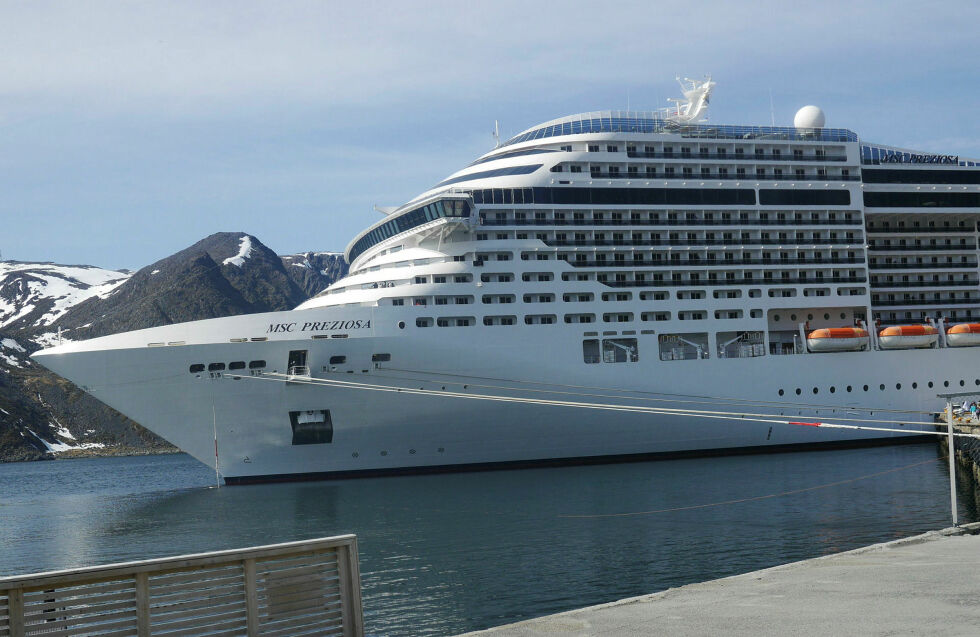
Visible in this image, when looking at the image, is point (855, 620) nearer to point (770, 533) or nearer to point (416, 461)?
point (770, 533)

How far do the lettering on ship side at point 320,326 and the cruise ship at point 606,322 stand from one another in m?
0.06

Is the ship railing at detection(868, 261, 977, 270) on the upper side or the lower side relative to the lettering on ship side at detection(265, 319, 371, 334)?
upper

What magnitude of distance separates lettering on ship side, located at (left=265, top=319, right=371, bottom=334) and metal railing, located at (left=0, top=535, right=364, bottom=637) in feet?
86.4

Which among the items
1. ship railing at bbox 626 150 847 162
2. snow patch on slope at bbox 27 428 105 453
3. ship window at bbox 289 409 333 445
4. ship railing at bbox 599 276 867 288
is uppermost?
ship railing at bbox 626 150 847 162

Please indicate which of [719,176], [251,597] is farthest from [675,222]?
[251,597]

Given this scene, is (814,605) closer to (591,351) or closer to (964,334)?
(591,351)

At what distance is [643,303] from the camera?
126 ft

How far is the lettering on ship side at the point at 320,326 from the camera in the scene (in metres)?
33.4

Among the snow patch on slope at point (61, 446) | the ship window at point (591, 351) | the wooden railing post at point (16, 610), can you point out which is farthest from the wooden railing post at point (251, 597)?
the snow patch on slope at point (61, 446)

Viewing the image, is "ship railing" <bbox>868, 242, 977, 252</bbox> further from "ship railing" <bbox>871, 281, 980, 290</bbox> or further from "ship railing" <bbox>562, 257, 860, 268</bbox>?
"ship railing" <bbox>562, 257, 860, 268</bbox>

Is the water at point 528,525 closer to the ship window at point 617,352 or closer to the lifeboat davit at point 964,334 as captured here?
the ship window at point 617,352

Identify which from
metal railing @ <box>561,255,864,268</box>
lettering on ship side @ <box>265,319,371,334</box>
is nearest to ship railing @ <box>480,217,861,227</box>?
metal railing @ <box>561,255,864,268</box>

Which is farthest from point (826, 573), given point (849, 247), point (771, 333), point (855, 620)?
point (849, 247)

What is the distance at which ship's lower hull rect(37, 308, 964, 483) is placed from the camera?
33.2m
